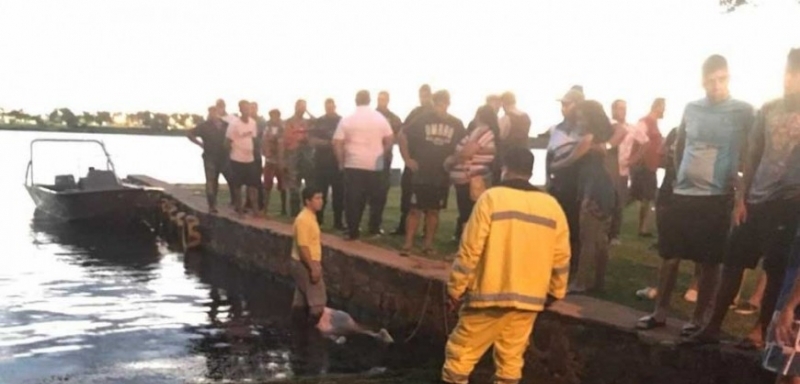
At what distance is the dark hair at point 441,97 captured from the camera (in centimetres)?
1273

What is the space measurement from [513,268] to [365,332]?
4.87 meters

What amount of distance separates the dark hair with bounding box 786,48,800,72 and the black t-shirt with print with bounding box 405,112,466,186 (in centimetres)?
655

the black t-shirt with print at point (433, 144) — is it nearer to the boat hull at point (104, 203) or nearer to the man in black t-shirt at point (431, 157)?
the man in black t-shirt at point (431, 157)

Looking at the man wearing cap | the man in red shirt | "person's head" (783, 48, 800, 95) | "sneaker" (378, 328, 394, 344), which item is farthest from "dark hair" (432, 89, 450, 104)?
"person's head" (783, 48, 800, 95)

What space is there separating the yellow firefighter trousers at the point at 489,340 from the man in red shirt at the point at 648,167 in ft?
25.6

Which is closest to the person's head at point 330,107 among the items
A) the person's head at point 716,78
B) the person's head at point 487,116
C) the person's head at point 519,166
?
the person's head at point 487,116

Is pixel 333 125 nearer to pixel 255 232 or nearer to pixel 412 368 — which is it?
pixel 255 232

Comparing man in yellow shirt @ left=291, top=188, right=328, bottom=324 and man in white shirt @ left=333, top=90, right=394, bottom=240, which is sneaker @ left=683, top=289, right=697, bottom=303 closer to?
man in yellow shirt @ left=291, top=188, right=328, bottom=324

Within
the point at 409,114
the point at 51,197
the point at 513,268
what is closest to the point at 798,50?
the point at 513,268

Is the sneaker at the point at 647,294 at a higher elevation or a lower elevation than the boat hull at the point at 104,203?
higher

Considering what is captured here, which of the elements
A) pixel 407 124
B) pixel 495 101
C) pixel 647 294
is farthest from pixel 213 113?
pixel 647 294

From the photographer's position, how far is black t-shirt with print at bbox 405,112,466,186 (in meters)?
12.8

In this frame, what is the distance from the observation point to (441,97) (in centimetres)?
1280

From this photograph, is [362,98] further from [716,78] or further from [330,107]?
[716,78]
